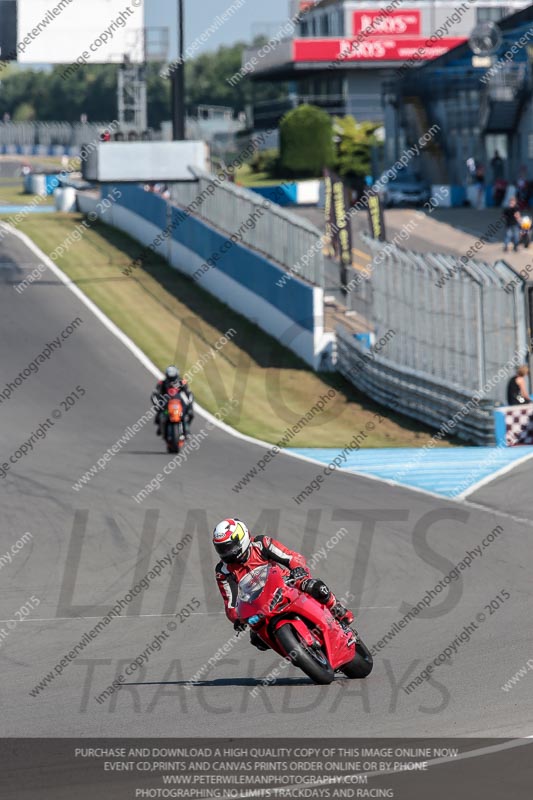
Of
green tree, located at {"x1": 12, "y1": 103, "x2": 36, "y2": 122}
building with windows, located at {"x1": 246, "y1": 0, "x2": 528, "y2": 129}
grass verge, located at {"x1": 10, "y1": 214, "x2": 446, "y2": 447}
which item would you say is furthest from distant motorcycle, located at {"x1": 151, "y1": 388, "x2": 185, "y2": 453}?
green tree, located at {"x1": 12, "y1": 103, "x2": 36, "y2": 122}

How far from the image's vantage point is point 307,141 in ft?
220

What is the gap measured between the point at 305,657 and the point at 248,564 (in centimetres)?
80

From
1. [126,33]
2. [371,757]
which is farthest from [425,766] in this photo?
[126,33]

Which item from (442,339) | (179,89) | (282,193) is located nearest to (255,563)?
(442,339)

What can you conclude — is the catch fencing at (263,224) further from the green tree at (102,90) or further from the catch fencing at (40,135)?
the green tree at (102,90)

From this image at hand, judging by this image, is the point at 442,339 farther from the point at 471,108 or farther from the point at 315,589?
the point at 471,108

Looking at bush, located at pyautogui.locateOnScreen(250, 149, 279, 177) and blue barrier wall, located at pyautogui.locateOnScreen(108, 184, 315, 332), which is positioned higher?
bush, located at pyautogui.locateOnScreen(250, 149, 279, 177)

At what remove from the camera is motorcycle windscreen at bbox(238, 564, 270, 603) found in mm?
8906

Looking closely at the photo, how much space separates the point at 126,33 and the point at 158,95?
116831mm

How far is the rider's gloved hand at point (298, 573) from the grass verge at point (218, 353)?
46.6ft

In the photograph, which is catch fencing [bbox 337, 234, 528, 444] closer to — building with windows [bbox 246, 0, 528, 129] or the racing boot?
the racing boot

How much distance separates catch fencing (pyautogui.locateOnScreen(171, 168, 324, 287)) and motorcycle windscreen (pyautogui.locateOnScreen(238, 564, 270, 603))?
21.6 meters

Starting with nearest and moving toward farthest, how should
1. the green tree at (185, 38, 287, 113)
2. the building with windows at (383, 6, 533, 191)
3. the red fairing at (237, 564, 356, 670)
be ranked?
the red fairing at (237, 564, 356, 670)
the building with windows at (383, 6, 533, 191)
the green tree at (185, 38, 287, 113)

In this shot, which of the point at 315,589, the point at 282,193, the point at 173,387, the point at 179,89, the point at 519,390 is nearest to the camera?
the point at 315,589
